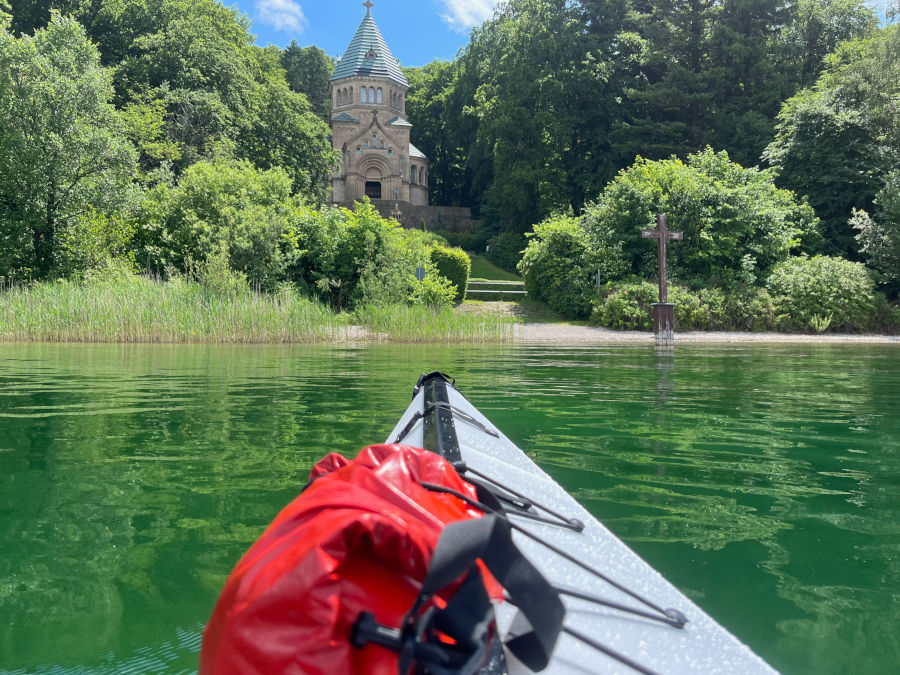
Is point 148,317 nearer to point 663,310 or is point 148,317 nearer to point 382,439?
point 382,439

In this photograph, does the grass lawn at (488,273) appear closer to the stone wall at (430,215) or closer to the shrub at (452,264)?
the shrub at (452,264)

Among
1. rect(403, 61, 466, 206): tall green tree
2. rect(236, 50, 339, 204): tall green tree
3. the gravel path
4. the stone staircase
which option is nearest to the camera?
the gravel path

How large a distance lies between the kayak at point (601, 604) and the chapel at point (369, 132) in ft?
163

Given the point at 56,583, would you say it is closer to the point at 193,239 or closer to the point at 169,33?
the point at 193,239

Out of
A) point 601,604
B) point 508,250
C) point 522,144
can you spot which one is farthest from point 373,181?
point 601,604

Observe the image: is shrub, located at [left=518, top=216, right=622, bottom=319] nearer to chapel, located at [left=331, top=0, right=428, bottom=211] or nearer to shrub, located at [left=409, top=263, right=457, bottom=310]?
shrub, located at [left=409, top=263, right=457, bottom=310]

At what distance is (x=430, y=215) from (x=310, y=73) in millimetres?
25349

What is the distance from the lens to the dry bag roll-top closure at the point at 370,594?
97cm

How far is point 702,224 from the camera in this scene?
21.9 meters

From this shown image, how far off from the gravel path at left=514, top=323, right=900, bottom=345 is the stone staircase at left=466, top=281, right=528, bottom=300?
679 centimetres

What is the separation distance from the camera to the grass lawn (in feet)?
116

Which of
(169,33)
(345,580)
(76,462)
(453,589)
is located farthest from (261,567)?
(169,33)

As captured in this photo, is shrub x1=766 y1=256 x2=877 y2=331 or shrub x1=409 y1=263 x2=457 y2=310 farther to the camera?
shrub x1=766 y1=256 x2=877 y2=331

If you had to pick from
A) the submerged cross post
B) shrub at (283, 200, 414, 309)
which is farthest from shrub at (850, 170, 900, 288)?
shrub at (283, 200, 414, 309)
